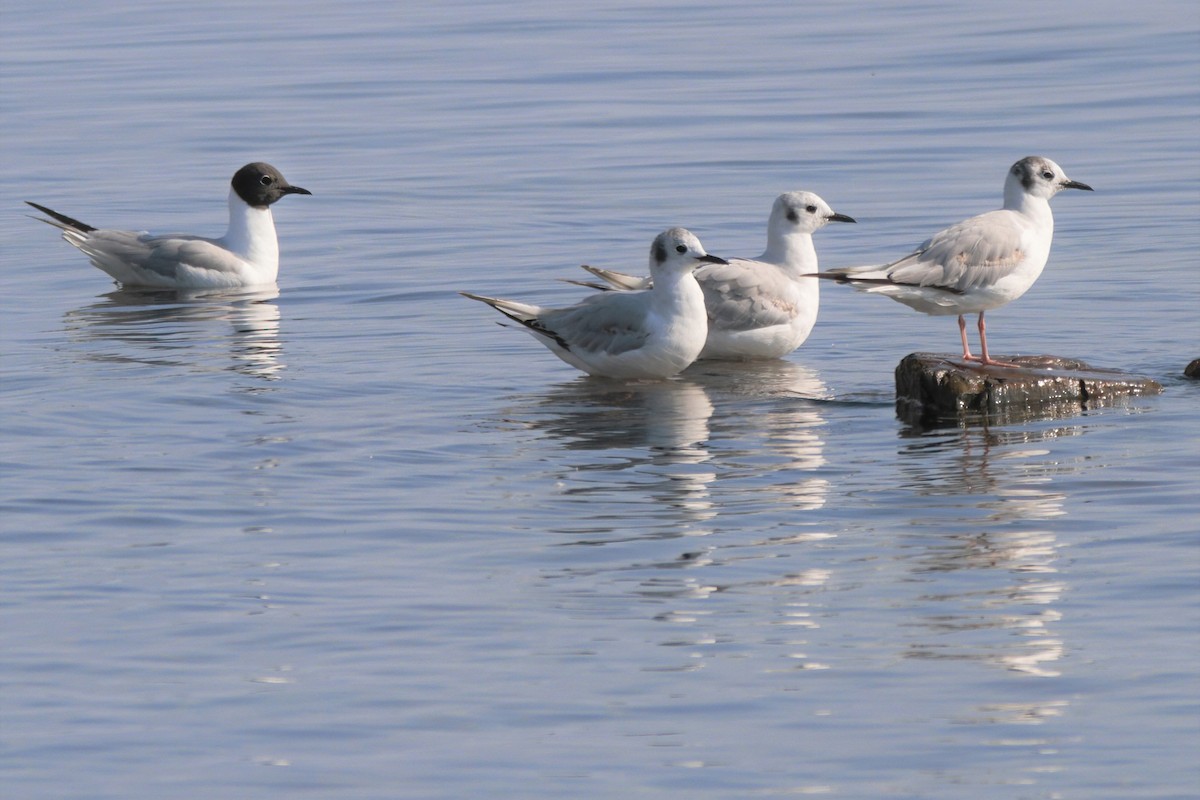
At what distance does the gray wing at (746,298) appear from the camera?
12445 mm

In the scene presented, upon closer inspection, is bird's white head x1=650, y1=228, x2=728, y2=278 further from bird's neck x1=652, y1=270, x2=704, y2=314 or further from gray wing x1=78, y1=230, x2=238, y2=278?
gray wing x1=78, y1=230, x2=238, y2=278

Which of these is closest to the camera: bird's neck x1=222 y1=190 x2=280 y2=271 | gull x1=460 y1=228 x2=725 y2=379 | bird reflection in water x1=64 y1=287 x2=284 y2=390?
gull x1=460 y1=228 x2=725 y2=379

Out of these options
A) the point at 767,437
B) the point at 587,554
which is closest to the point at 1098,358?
the point at 767,437

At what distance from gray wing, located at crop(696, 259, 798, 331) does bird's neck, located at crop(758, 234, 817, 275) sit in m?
0.33

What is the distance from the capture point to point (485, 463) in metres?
9.74

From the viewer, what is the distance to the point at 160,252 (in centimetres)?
1598

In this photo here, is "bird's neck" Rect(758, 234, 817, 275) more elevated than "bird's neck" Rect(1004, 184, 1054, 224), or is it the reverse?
"bird's neck" Rect(1004, 184, 1054, 224)

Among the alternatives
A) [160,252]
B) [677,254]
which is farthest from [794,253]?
[160,252]

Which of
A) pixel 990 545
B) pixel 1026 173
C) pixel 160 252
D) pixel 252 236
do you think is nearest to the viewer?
pixel 990 545

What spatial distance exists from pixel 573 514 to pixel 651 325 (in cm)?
326

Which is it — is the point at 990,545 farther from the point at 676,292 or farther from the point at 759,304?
the point at 759,304

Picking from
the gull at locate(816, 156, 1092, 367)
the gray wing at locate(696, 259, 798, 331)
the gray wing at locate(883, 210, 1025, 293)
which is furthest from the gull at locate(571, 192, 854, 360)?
the gray wing at locate(883, 210, 1025, 293)

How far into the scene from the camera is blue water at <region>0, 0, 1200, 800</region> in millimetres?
5992

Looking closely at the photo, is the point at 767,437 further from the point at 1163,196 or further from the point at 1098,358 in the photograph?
the point at 1163,196
